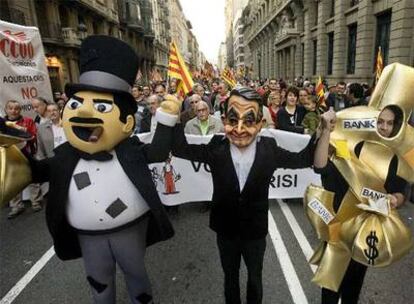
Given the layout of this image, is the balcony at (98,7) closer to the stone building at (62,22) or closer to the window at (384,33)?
the stone building at (62,22)

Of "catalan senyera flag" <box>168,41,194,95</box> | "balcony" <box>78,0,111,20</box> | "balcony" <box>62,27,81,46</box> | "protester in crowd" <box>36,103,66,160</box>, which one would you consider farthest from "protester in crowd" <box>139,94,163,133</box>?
"balcony" <box>78,0,111,20</box>

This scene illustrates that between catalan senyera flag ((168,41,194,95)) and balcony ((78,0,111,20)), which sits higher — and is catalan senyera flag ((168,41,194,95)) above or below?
below

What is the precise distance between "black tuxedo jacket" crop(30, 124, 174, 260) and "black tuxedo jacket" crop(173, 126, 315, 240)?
13 cm

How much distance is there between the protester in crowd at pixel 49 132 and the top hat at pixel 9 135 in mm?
3396

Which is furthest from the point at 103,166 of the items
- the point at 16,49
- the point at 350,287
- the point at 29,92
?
the point at 16,49

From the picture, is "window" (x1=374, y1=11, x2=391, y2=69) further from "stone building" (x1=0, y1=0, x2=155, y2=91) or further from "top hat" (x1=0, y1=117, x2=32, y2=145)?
"stone building" (x1=0, y1=0, x2=155, y2=91)

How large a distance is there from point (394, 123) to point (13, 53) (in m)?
5.82

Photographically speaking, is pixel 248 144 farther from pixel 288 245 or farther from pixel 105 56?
pixel 288 245

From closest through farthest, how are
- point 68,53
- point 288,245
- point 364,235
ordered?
point 364,235 → point 288,245 → point 68,53

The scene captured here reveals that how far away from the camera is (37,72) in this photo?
5.79 metres

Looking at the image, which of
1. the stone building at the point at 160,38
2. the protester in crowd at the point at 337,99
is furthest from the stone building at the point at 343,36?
the stone building at the point at 160,38

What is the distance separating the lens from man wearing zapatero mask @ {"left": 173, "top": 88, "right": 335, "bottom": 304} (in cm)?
200

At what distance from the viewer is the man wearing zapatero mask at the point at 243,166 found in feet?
6.55

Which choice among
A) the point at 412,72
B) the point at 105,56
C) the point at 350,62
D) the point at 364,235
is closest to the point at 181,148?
the point at 105,56
